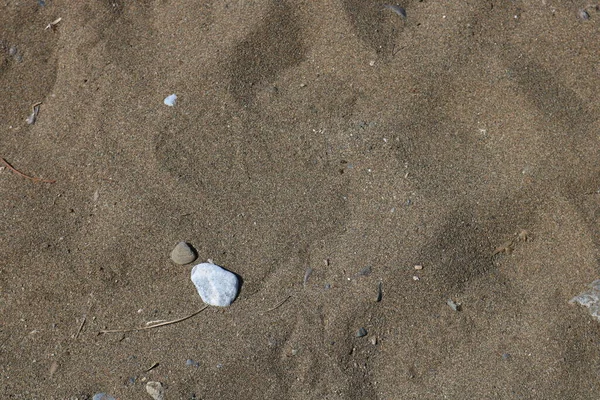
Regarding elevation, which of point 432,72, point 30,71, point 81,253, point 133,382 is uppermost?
point 432,72

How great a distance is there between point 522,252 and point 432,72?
66 centimetres

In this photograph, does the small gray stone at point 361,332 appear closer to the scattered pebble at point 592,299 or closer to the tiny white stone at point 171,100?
the scattered pebble at point 592,299

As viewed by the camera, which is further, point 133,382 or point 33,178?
point 33,178

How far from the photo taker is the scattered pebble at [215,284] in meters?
1.90

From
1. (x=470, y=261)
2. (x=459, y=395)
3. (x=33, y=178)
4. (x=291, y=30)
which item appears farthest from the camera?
(x=291, y=30)

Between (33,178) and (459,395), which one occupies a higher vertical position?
(33,178)

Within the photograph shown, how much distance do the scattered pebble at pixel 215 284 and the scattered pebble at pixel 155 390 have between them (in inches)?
10.4

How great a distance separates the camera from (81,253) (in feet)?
6.50

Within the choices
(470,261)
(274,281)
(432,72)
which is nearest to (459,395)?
(470,261)

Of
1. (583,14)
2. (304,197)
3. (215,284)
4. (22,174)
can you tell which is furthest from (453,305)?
(22,174)

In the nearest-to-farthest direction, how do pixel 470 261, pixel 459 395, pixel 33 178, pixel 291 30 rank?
1. pixel 459 395
2. pixel 470 261
3. pixel 33 178
4. pixel 291 30

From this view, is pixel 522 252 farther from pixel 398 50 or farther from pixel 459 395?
pixel 398 50

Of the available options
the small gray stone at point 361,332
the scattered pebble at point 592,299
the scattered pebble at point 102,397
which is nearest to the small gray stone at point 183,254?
the scattered pebble at point 102,397

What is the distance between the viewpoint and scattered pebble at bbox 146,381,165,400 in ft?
5.92
